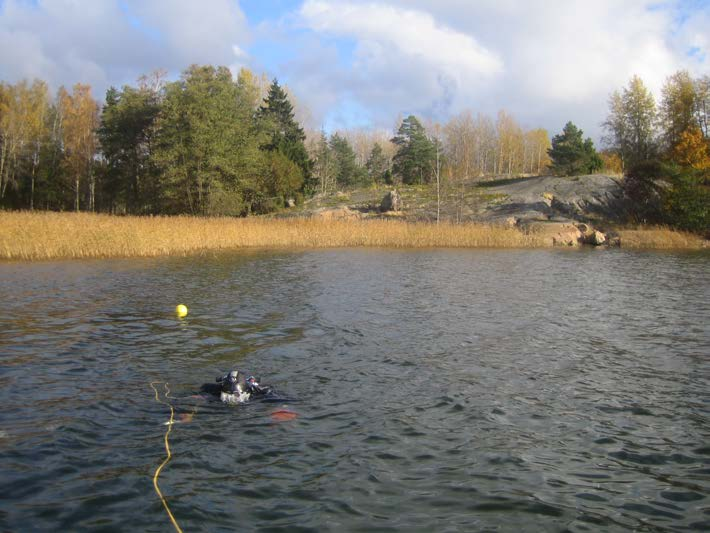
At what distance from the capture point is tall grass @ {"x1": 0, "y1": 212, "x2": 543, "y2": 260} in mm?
22641

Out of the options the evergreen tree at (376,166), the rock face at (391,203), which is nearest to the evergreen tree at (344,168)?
the evergreen tree at (376,166)

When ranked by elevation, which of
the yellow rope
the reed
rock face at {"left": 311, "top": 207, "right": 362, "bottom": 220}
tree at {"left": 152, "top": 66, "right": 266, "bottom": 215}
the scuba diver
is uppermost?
tree at {"left": 152, "top": 66, "right": 266, "bottom": 215}

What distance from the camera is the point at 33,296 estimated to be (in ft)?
44.8

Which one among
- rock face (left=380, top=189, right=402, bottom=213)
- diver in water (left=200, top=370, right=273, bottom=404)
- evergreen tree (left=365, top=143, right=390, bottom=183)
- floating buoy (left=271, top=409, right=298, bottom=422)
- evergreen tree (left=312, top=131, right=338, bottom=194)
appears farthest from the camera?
evergreen tree (left=365, top=143, right=390, bottom=183)

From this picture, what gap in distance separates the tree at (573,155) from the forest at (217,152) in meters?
0.14

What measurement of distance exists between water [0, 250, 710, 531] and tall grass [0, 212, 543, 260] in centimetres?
1025

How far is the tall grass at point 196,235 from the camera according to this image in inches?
891

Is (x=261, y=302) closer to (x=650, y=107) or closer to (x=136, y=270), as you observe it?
(x=136, y=270)

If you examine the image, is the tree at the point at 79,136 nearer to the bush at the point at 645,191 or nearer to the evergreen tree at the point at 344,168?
the evergreen tree at the point at 344,168

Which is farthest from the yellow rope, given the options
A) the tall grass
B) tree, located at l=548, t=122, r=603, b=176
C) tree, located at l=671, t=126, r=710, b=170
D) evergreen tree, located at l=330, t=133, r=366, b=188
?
evergreen tree, located at l=330, t=133, r=366, b=188

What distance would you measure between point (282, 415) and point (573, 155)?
56381 millimetres

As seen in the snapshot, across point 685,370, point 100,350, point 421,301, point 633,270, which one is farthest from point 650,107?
point 100,350

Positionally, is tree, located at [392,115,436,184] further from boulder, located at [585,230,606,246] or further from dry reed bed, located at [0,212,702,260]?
dry reed bed, located at [0,212,702,260]

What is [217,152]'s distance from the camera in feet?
135
